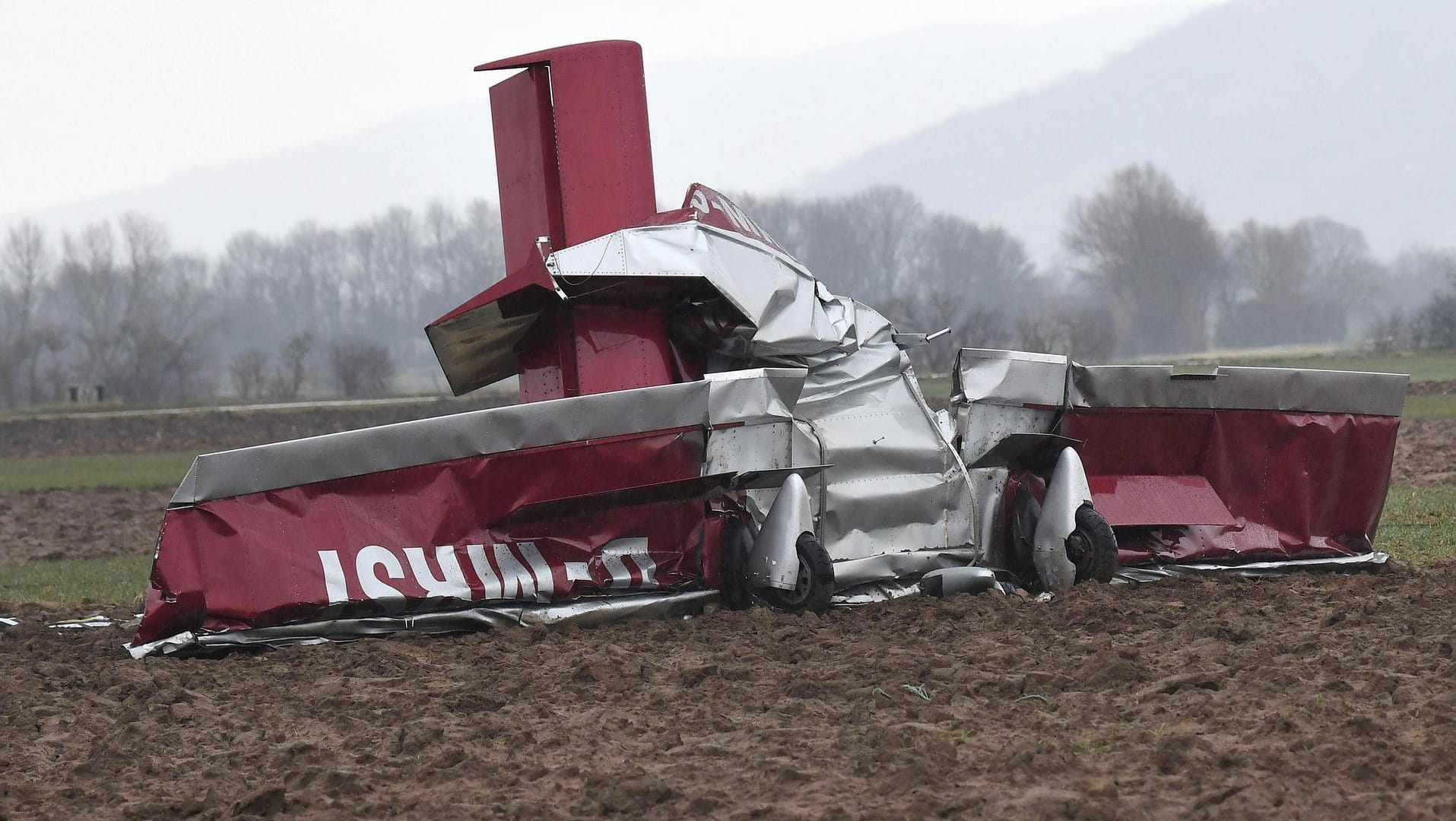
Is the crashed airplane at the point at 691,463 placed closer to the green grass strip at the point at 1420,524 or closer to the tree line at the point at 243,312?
the green grass strip at the point at 1420,524

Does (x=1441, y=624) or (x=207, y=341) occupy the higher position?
(x=207, y=341)

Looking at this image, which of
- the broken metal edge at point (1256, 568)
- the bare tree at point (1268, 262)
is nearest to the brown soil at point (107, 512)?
the broken metal edge at point (1256, 568)

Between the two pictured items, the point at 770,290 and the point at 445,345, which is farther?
the point at 445,345

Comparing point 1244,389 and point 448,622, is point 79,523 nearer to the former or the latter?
point 448,622

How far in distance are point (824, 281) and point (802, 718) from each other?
57486mm

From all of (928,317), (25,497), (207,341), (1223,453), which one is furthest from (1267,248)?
(1223,453)

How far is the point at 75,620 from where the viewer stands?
30.0ft

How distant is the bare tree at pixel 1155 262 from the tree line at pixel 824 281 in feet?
0.33

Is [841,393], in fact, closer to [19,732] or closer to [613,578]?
[613,578]

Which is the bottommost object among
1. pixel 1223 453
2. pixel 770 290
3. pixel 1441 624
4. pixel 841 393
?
pixel 1441 624

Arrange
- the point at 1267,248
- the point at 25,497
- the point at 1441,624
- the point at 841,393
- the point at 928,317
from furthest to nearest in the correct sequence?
the point at 1267,248 → the point at 928,317 → the point at 25,497 → the point at 841,393 → the point at 1441,624

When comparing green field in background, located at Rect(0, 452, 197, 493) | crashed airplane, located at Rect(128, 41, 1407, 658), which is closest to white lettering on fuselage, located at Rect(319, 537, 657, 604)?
crashed airplane, located at Rect(128, 41, 1407, 658)

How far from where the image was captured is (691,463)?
743cm

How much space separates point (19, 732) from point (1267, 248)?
9605cm
